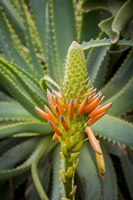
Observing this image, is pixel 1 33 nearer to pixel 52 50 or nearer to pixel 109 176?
pixel 52 50

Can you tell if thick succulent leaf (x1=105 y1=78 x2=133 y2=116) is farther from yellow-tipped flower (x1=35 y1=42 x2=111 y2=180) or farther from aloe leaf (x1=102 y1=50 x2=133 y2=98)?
yellow-tipped flower (x1=35 y1=42 x2=111 y2=180)

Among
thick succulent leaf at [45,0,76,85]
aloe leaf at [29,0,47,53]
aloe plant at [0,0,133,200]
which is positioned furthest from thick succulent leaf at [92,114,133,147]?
aloe leaf at [29,0,47,53]

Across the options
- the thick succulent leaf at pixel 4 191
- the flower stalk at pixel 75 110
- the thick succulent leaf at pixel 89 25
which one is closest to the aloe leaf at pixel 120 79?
the thick succulent leaf at pixel 89 25

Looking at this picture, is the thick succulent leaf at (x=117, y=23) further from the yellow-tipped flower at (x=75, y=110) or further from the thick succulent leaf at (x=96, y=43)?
the yellow-tipped flower at (x=75, y=110)

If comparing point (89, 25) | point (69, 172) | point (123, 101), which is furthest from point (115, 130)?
point (69, 172)

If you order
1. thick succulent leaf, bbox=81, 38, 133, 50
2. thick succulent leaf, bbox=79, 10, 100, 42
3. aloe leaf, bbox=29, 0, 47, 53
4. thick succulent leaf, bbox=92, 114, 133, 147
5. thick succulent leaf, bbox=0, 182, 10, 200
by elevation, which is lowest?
thick succulent leaf, bbox=92, 114, 133, 147

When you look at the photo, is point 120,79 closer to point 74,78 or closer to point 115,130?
point 115,130

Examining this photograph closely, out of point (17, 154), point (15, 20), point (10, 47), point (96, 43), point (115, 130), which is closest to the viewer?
point (96, 43)

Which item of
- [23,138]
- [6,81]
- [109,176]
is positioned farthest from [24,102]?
[109,176]
